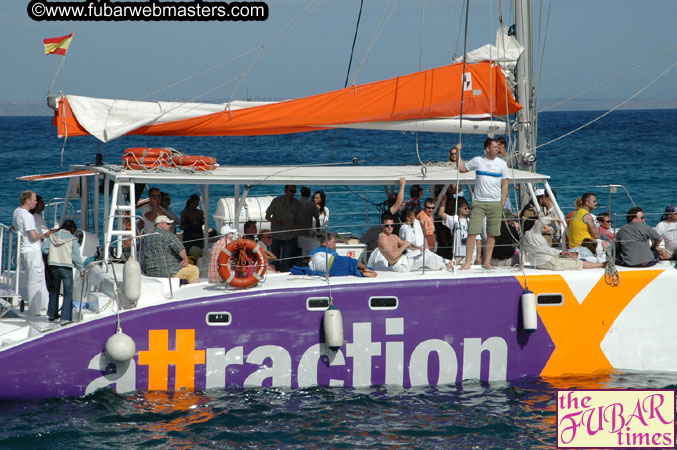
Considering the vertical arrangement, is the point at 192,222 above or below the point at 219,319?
above

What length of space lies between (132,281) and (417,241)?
3146 mm

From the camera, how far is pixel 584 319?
9164mm

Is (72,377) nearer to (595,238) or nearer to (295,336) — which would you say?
(295,336)

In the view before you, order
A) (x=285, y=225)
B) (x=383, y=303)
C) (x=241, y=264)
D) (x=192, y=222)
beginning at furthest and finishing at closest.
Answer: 1. (x=192, y=222)
2. (x=285, y=225)
3. (x=383, y=303)
4. (x=241, y=264)

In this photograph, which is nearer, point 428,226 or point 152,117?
point 428,226

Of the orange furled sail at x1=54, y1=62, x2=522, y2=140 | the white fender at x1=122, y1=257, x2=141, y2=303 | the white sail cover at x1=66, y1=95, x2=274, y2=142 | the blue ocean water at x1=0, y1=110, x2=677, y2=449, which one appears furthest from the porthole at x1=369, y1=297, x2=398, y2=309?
the white sail cover at x1=66, y1=95, x2=274, y2=142

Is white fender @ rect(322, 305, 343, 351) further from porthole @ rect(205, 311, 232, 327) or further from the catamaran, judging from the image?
porthole @ rect(205, 311, 232, 327)

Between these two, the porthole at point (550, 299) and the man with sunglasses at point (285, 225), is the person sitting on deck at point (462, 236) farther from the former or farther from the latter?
the man with sunglasses at point (285, 225)

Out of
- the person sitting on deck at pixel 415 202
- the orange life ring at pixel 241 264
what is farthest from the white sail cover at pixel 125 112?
the person sitting on deck at pixel 415 202

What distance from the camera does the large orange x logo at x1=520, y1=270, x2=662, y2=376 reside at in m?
9.09

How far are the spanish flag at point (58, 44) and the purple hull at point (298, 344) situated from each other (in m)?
3.63

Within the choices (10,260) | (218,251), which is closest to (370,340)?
(218,251)

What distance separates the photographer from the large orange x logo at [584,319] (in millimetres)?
9094

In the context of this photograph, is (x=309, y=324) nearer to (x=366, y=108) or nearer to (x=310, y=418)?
(x=310, y=418)
